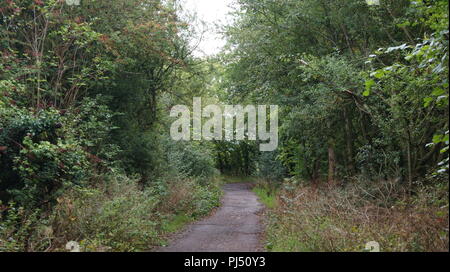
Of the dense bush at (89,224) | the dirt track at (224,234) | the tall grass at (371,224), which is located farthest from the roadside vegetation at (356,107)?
the dense bush at (89,224)

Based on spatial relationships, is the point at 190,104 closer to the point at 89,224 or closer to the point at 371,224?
the point at 89,224

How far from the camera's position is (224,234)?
442 inches

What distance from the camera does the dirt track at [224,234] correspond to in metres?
9.40

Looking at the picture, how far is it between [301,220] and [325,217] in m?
0.77

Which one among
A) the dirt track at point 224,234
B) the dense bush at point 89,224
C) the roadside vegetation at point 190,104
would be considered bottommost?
the dirt track at point 224,234

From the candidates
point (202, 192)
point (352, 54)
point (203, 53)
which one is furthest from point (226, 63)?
point (352, 54)

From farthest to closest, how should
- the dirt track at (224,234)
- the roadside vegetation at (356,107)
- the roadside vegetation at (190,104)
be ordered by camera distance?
the dirt track at (224,234), the roadside vegetation at (190,104), the roadside vegetation at (356,107)

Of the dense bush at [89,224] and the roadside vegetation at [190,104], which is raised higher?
the roadside vegetation at [190,104]

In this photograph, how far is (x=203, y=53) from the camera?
17375mm

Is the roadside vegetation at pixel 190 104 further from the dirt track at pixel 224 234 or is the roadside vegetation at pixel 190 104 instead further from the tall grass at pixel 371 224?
the dirt track at pixel 224 234

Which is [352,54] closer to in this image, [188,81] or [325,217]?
[325,217]

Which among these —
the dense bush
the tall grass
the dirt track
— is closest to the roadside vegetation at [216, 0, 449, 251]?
the tall grass

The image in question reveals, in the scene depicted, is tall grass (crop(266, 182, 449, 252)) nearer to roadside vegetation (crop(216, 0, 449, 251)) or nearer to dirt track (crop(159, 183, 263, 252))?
roadside vegetation (crop(216, 0, 449, 251))

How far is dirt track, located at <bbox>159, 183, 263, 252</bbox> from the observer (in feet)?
30.8
